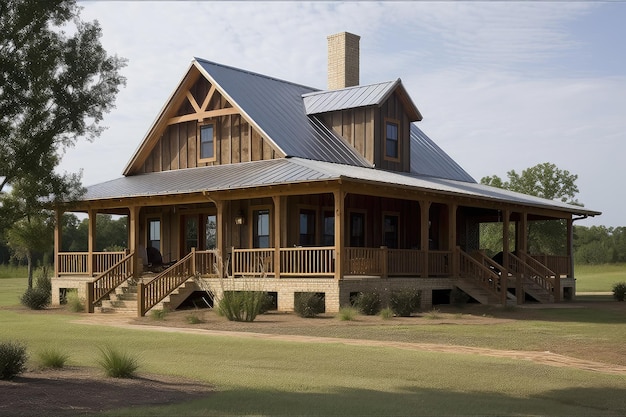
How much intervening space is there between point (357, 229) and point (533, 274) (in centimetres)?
753

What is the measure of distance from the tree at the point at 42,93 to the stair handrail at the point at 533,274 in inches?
898

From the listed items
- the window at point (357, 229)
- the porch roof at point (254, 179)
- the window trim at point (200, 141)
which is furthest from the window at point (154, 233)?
the window at point (357, 229)

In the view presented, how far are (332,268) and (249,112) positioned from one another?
7.05 meters

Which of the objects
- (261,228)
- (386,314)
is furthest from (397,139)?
(386,314)

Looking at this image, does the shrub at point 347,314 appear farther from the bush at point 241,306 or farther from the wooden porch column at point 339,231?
the bush at point 241,306

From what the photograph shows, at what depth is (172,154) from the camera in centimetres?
3509

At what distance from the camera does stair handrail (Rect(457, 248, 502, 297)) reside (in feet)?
99.2

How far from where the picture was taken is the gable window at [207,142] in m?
33.6

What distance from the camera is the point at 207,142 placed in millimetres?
33875

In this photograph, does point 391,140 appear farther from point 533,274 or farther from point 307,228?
point 533,274

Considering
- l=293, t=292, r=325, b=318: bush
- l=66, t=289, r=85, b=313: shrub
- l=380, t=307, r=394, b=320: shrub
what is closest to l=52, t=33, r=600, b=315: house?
l=66, t=289, r=85, b=313: shrub

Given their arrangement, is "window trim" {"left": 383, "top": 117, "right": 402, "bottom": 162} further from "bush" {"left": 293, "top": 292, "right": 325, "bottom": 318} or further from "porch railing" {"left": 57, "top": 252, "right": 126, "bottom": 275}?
"porch railing" {"left": 57, "top": 252, "right": 126, "bottom": 275}

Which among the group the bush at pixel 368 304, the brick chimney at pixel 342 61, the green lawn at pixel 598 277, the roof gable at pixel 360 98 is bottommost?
the green lawn at pixel 598 277

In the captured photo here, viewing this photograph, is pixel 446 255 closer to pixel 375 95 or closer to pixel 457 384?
pixel 375 95
